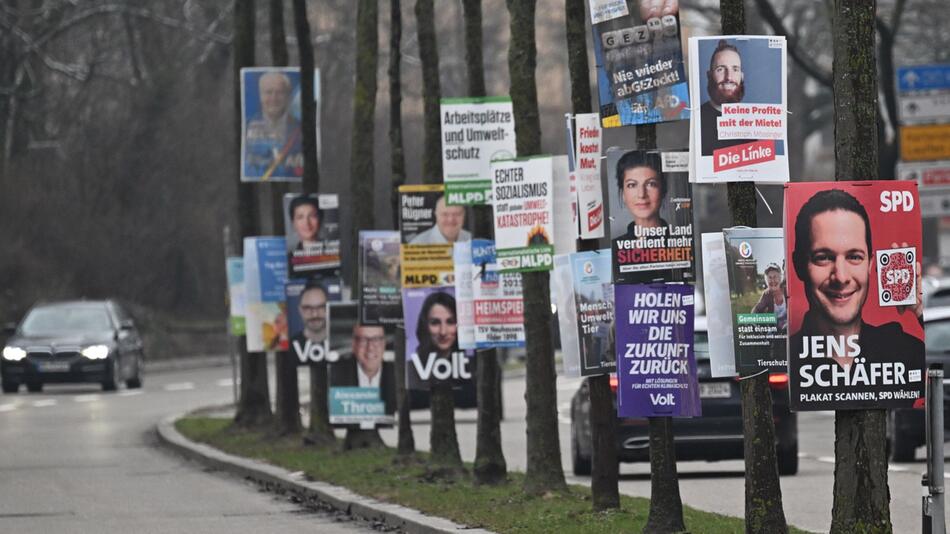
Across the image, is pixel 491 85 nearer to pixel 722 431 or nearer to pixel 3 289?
pixel 3 289

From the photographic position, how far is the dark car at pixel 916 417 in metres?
20.5

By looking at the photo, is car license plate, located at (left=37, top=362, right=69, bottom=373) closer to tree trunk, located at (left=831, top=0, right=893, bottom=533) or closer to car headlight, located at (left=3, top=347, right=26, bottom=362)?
car headlight, located at (left=3, top=347, right=26, bottom=362)

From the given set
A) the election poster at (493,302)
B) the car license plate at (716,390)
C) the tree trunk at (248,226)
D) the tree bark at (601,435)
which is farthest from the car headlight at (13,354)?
the tree bark at (601,435)

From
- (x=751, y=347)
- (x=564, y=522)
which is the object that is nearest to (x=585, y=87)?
(x=564, y=522)

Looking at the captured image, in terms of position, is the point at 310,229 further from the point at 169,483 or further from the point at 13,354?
the point at 13,354

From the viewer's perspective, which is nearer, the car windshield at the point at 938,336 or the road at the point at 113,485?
the road at the point at 113,485

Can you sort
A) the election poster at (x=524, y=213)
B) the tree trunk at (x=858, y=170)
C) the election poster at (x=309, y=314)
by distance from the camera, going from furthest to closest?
the election poster at (x=309, y=314) < the election poster at (x=524, y=213) < the tree trunk at (x=858, y=170)

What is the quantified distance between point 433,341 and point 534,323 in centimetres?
278

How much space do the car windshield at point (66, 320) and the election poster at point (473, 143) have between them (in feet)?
77.3

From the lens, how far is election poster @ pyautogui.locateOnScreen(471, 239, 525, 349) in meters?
17.0

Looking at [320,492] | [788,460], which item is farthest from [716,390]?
[320,492]

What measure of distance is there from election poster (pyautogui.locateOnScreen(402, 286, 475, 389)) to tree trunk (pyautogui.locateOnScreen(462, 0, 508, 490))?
78 centimetres

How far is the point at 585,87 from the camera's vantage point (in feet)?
47.4

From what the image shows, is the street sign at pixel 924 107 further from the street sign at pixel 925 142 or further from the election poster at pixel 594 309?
the election poster at pixel 594 309
